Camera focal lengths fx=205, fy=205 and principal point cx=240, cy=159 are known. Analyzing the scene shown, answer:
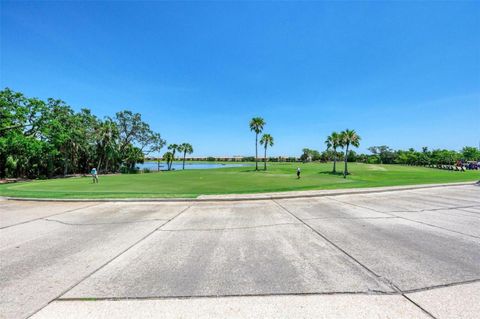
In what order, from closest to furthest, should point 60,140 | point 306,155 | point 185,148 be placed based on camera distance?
point 60,140 < point 185,148 < point 306,155

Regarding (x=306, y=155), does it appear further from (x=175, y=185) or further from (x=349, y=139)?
(x=175, y=185)

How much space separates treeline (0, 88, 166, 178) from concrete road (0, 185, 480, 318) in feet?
96.1

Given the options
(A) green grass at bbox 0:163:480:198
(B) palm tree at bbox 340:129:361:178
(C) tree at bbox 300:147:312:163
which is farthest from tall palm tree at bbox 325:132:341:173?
(C) tree at bbox 300:147:312:163

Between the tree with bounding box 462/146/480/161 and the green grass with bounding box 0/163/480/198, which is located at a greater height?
the tree with bounding box 462/146/480/161

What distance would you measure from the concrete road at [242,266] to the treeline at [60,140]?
2929 cm

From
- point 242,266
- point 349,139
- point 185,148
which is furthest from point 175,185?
point 185,148

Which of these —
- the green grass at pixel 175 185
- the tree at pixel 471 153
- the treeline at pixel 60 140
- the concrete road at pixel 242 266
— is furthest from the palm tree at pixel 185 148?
the tree at pixel 471 153

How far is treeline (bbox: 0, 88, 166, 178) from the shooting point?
27.0 metres

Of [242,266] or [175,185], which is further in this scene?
[175,185]

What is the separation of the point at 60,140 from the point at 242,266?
3774cm

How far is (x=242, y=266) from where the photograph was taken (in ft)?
13.5

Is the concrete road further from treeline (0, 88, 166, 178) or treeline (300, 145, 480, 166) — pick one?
treeline (300, 145, 480, 166)

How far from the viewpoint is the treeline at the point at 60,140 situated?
26969 millimetres

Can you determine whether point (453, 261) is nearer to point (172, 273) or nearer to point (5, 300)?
point (172, 273)
